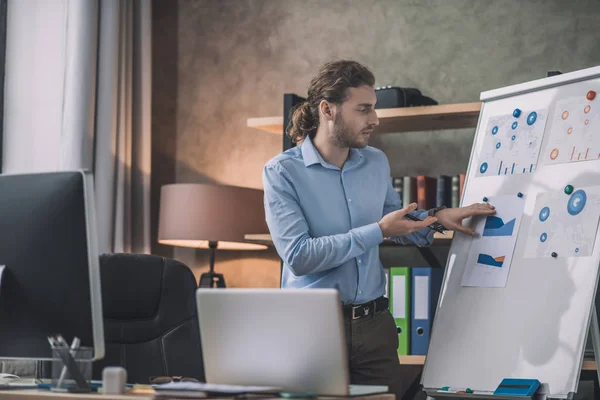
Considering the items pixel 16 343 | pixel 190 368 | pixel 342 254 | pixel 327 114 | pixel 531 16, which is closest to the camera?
pixel 16 343

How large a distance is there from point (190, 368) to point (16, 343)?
2.02ft

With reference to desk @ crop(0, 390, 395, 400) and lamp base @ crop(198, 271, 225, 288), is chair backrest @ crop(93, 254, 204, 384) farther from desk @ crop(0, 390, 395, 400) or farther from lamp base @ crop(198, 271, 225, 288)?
lamp base @ crop(198, 271, 225, 288)

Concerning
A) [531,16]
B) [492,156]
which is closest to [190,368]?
[492,156]

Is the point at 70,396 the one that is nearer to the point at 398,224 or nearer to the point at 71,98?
the point at 398,224

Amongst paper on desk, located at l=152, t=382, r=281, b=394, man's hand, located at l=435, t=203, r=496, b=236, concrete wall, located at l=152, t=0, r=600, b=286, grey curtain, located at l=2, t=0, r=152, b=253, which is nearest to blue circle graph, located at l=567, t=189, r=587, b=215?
man's hand, located at l=435, t=203, r=496, b=236

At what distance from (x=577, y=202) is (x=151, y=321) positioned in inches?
51.8

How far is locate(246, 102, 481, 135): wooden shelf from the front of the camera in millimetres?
3410

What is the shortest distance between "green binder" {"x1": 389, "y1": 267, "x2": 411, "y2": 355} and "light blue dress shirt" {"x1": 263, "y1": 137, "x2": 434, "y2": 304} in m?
0.67

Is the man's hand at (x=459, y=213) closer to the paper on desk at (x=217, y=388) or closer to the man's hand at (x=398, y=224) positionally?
the man's hand at (x=398, y=224)

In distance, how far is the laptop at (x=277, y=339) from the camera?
4.78 ft

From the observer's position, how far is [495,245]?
9.00 ft

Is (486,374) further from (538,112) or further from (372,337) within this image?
(538,112)

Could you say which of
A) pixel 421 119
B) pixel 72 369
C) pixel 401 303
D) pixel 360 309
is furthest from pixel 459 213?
pixel 72 369

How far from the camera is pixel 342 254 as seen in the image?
248 centimetres
